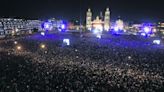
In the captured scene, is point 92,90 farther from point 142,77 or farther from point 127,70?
point 127,70

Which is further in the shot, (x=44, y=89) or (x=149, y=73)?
(x=149, y=73)

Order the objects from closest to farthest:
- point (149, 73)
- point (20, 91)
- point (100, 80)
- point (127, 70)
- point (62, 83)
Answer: point (20, 91) → point (62, 83) → point (100, 80) → point (149, 73) → point (127, 70)

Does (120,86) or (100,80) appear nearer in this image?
(120,86)

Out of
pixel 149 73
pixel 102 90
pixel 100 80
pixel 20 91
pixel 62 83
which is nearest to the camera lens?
pixel 20 91

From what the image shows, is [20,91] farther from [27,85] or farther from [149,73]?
[149,73]

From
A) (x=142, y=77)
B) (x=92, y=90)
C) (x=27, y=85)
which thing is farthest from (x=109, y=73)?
(x=27, y=85)

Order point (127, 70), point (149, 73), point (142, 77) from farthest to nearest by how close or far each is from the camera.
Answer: point (127, 70) → point (149, 73) → point (142, 77)

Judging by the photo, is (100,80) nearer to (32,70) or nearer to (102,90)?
(102,90)

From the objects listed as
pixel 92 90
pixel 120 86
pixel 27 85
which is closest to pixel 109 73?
pixel 120 86

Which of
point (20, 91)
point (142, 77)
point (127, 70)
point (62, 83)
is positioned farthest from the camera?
point (127, 70)
